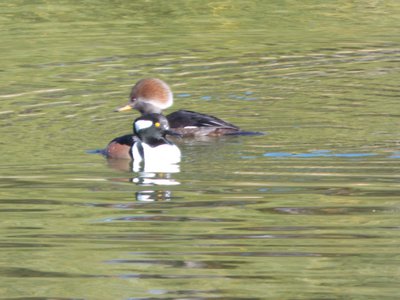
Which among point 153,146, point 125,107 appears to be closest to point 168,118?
point 125,107

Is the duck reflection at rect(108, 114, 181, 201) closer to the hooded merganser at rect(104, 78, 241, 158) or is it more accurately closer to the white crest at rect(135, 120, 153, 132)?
the white crest at rect(135, 120, 153, 132)

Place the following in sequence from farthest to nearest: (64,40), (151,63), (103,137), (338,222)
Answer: (64,40)
(151,63)
(103,137)
(338,222)

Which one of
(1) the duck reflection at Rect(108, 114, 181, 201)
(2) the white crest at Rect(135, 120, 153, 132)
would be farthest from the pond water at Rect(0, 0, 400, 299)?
(2) the white crest at Rect(135, 120, 153, 132)

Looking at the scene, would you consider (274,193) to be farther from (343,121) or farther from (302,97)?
(302,97)

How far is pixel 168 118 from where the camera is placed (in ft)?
42.8

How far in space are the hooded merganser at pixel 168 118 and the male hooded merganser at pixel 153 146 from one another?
0.12 metres

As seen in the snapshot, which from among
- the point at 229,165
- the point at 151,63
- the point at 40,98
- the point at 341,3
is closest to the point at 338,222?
the point at 229,165

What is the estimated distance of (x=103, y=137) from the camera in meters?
12.5

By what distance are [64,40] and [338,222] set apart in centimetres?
1081

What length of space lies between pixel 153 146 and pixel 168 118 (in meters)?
1.31

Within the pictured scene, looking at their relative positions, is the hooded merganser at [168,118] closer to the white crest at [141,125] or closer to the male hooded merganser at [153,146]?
the male hooded merganser at [153,146]

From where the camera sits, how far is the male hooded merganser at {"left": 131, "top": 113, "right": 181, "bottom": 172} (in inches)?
450

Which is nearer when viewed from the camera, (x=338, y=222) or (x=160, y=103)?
(x=338, y=222)

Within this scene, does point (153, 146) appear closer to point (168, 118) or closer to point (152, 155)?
point (152, 155)
